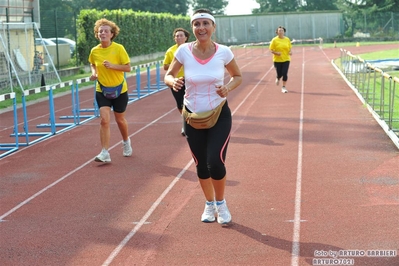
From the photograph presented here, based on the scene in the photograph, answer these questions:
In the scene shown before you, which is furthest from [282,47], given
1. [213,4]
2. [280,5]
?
[213,4]

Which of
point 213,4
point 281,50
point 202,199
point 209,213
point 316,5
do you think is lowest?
point 202,199

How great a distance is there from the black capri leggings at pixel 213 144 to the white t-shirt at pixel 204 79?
189mm

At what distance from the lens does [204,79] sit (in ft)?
22.1

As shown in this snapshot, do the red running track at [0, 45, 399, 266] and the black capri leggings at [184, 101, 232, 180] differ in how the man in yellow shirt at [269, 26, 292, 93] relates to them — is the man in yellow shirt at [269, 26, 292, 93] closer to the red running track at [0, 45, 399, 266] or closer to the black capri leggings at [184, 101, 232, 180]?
the red running track at [0, 45, 399, 266]

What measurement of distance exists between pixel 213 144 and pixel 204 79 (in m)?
0.59

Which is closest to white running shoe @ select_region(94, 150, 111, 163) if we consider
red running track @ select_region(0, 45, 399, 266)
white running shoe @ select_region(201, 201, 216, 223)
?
red running track @ select_region(0, 45, 399, 266)

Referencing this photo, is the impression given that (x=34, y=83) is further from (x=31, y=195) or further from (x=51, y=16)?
(x=31, y=195)

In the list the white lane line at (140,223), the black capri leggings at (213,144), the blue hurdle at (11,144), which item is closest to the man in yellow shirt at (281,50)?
the blue hurdle at (11,144)

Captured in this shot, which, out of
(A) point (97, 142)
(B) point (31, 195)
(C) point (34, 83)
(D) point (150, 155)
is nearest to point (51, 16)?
(C) point (34, 83)

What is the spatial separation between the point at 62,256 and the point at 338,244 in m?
2.33

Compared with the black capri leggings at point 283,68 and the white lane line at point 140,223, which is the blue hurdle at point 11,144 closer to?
the white lane line at point 140,223

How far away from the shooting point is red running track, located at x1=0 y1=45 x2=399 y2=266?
6340 millimetres

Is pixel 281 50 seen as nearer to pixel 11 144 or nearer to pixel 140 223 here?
pixel 11 144

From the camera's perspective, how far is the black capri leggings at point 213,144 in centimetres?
683
